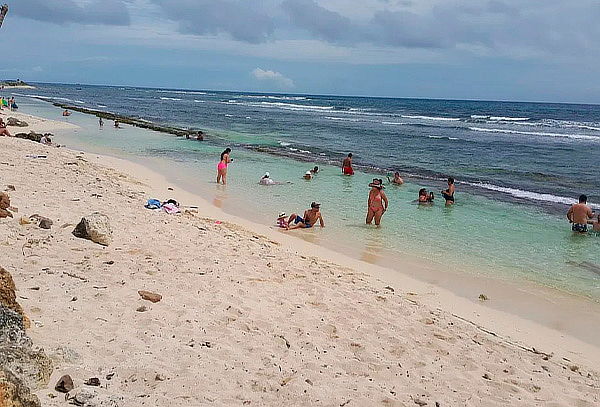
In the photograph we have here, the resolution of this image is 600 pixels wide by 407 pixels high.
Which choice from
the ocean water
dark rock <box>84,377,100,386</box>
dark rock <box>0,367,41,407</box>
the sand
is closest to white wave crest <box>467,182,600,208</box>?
the ocean water

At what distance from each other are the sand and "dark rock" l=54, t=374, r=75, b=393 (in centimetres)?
6

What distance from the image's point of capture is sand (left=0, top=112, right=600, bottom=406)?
13.9 feet

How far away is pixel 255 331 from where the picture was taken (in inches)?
208

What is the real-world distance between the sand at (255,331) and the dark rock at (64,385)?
55mm

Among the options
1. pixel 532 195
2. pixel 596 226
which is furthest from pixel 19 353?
pixel 532 195

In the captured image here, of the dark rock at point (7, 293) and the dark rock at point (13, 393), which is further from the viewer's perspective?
the dark rock at point (7, 293)

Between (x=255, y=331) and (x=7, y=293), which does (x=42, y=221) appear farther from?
(x=255, y=331)

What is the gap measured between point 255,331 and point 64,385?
2.00 m

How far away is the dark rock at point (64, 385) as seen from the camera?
3650mm

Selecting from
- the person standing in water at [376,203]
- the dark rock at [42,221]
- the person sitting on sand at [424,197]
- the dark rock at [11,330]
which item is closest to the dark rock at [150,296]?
the dark rock at [11,330]

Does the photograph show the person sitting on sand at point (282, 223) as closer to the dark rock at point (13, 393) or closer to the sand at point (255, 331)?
the sand at point (255, 331)

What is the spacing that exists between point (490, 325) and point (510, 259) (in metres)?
3.53

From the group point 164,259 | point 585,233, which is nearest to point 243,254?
point 164,259

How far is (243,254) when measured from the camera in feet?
26.5
